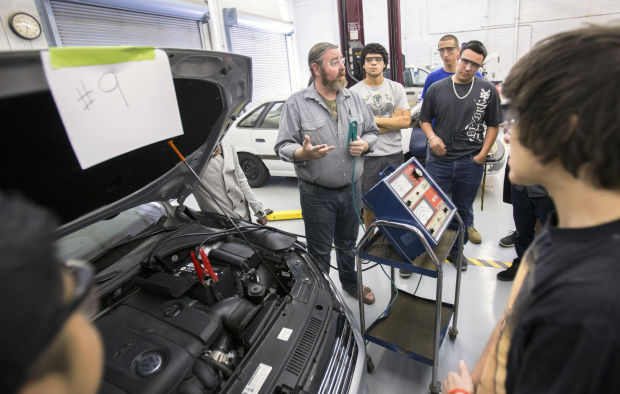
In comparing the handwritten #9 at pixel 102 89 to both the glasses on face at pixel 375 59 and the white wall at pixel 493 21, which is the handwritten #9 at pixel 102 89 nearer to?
the glasses on face at pixel 375 59

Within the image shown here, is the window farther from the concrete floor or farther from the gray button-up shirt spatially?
the gray button-up shirt

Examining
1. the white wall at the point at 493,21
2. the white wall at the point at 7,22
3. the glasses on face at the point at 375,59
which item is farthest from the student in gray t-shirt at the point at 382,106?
the white wall at the point at 493,21

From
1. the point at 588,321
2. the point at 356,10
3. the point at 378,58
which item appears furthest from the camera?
the point at 356,10

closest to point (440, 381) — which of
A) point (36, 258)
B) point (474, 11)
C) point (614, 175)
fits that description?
point (614, 175)

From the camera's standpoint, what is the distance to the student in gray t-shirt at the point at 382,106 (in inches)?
112

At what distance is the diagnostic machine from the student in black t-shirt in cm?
82

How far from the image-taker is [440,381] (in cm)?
181

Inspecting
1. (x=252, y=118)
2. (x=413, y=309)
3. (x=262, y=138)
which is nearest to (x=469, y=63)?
(x=413, y=309)

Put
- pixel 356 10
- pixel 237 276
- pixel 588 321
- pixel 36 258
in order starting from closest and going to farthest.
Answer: pixel 36 258 < pixel 588 321 < pixel 237 276 < pixel 356 10

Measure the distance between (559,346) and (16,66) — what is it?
46.3 inches

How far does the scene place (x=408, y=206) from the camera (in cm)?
153

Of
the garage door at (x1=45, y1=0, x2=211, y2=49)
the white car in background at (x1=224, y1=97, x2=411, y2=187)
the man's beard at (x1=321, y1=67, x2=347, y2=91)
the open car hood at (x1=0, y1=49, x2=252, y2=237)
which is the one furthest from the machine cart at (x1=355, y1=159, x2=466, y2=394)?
the garage door at (x1=45, y1=0, x2=211, y2=49)

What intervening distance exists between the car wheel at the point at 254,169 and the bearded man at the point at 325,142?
8.70 ft

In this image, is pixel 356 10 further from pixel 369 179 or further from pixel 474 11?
pixel 474 11
